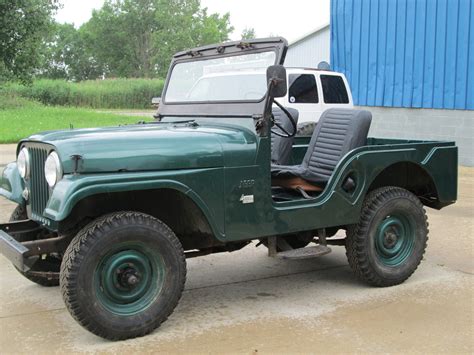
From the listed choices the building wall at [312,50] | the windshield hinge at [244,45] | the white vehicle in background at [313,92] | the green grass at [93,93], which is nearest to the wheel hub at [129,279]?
the windshield hinge at [244,45]

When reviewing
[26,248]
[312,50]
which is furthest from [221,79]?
[312,50]

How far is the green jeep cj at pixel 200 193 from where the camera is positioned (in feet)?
12.0

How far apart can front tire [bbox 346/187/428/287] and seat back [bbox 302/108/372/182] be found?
0.42 metres

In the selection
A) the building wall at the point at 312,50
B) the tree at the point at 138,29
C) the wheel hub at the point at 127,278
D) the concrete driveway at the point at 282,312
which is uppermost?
the tree at the point at 138,29

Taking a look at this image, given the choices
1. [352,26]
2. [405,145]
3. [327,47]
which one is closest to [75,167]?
[405,145]

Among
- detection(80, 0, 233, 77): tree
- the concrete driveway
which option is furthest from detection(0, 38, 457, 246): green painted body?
detection(80, 0, 233, 77): tree

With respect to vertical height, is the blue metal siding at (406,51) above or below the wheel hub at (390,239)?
above

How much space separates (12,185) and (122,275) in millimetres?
1269

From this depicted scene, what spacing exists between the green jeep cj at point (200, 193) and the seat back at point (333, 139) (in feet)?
0.04

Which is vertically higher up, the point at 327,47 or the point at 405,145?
the point at 327,47

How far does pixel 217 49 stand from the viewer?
16.2ft

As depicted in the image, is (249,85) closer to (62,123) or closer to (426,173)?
(426,173)

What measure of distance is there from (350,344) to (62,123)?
18281 mm

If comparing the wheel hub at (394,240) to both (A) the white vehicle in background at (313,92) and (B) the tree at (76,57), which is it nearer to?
(A) the white vehicle in background at (313,92)
